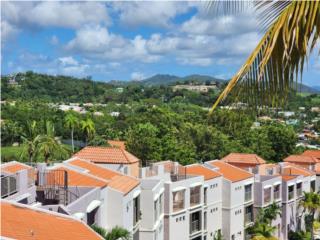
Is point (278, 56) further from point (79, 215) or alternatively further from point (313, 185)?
point (313, 185)

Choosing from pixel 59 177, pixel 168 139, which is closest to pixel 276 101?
pixel 59 177

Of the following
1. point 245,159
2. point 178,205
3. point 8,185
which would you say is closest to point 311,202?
point 245,159

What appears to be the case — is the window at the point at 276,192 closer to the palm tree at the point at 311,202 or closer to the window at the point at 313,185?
the palm tree at the point at 311,202

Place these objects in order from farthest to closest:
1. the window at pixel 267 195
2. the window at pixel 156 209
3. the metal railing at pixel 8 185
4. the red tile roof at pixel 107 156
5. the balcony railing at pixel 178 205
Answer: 1. the window at pixel 267 195
2. the red tile roof at pixel 107 156
3. the balcony railing at pixel 178 205
4. the window at pixel 156 209
5. the metal railing at pixel 8 185

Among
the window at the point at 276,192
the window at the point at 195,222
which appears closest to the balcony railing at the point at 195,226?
the window at the point at 195,222

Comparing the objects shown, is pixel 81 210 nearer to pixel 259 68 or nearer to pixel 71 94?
pixel 259 68

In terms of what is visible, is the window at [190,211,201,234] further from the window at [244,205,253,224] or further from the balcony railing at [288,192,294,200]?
the balcony railing at [288,192,294,200]

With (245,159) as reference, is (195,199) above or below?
below

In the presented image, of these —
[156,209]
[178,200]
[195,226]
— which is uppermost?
[156,209]
